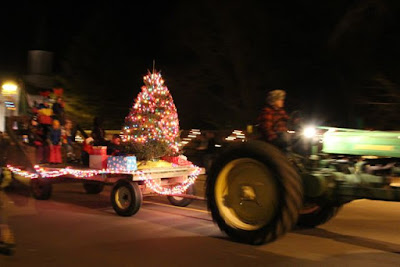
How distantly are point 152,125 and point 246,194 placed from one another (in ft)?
12.3

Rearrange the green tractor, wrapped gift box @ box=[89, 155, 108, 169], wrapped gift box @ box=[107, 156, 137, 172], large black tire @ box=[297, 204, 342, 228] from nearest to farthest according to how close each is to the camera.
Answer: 1. the green tractor
2. large black tire @ box=[297, 204, 342, 228]
3. wrapped gift box @ box=[107, 156, 137, 172]
4. wrapped gift box @ box=[89, 155, 108, 169]

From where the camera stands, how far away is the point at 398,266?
6289mm

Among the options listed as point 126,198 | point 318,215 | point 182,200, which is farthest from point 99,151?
point 318,215

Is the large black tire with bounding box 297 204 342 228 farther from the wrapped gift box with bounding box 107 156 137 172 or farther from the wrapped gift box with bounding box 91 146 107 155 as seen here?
the wrapped gift box with bounding box 91 146 107 155

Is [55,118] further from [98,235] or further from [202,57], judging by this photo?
[202,57]

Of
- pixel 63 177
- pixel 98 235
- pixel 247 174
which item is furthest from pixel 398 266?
pixel 63 177

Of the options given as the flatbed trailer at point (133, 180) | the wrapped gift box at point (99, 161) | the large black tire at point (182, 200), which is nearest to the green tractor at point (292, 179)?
the flatbed trailer at point (133, 180)

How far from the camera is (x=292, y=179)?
22.3 feet

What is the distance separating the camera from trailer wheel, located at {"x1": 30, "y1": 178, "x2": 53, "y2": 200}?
11494mm

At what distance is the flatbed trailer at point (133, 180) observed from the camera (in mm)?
9492

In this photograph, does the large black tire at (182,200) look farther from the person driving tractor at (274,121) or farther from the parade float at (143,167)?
the person driving tractor at (274,121)

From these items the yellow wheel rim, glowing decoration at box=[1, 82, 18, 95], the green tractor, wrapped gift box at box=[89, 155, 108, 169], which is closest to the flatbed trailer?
wrapped gift box at box=[89, 155, 108, 169]

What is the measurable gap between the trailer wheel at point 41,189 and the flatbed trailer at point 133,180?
0.75ft

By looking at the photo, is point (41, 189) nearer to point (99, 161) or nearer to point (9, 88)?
point (99, 161)
